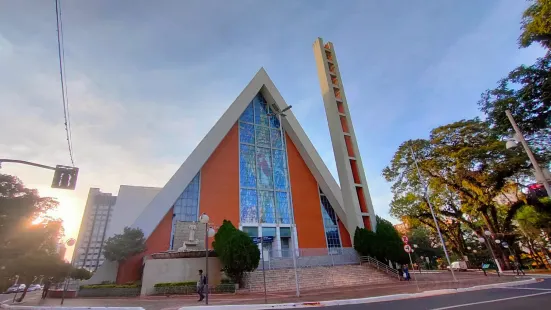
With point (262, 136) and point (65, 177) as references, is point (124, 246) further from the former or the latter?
point (262, 136)

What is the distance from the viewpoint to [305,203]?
83.3 feet

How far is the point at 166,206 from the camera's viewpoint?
64.2 feet

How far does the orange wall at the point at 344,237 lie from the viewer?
24.9 m

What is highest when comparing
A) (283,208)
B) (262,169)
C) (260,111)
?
(260,111)

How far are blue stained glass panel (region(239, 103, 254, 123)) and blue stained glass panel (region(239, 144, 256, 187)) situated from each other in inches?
118

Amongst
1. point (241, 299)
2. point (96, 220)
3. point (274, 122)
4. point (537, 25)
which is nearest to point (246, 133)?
point (274, 122)

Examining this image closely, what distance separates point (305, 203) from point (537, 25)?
63.8ft

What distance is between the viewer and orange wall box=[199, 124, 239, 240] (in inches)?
844

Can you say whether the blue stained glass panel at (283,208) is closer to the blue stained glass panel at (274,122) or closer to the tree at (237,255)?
the blue stained glass panel at (274,122)

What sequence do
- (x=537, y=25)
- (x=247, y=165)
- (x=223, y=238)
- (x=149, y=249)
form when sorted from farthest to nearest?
(x=247, y=165) → (x=149, y=249) → (x=223, y=238) → (x=537, y=25)

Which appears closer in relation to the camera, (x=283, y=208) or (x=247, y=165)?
(x=283, y=208)

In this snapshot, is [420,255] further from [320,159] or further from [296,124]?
[296,124]

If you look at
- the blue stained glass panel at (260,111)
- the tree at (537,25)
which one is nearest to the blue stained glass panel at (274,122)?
the blue stained glass panel at (260,111)

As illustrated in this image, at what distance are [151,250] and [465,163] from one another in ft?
83.4
